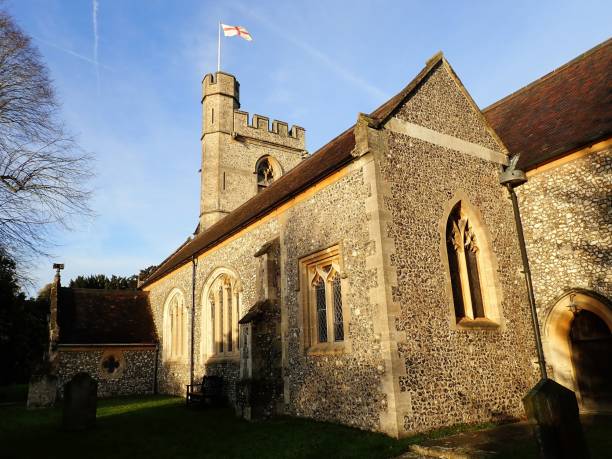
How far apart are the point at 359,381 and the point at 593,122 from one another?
7.83 metres

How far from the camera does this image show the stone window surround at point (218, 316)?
47.9 feet

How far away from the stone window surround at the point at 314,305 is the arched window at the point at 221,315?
4054 millimetres

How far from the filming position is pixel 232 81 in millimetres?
27750

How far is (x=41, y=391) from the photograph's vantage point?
52.7 feet

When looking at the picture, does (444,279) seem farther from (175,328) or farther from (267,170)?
(267,170)

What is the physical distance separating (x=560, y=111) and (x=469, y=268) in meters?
5.37

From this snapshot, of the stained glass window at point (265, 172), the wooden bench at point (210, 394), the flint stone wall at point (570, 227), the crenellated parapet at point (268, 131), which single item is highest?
the crenellated parapet at point (268, 131)

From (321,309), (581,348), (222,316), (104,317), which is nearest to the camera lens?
(581,348)

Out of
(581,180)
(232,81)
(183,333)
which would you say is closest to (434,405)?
(581,180)

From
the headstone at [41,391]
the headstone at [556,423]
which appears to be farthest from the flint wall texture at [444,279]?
the headstone at [41,391]

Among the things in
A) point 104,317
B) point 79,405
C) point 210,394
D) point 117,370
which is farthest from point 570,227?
point 104,317

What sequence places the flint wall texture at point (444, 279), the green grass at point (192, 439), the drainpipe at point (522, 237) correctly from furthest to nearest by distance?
the drainpipe at point (522, 237)
the flint wall texture at point (444, 279)
the green grass at point (192, 439)

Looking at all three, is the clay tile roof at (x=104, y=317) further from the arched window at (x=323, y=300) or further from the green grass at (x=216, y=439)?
the arched window at (x=323, y=300)

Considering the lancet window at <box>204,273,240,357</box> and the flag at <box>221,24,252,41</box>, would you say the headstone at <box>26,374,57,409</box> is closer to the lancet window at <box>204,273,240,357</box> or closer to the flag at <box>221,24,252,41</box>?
the lancet window at <box>204,273,240,357</box>
